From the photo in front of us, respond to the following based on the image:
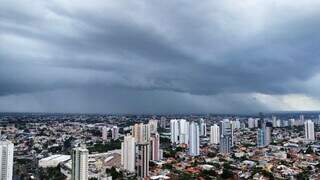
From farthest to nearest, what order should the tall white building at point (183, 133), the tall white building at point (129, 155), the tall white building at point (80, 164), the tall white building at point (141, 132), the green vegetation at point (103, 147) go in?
the tall white building at point (183, 133)
the green vegetation at point (103, 147)
the tall white building at point (141, 132)
the tall white building at point (129, 155)
the tall white building at point (80, 164)

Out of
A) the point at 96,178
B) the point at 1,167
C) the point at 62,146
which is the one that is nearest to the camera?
the point at 1,167

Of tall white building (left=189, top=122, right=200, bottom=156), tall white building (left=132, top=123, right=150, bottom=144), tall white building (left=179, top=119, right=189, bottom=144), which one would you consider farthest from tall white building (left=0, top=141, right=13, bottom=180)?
tall white building (left=179, top=119, right=189, bottom=144)

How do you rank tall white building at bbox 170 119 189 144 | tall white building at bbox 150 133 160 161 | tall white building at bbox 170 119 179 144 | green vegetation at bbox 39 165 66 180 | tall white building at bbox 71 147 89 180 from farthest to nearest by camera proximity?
tall white building at bbox 170 119 179 144 → tall white building at bbox 170 119 189 144 → tall white building at bbox 150 133 160 161 → green vegetation at bbox 39 165 66 180 → tall white building at bbox 71 147 89 180

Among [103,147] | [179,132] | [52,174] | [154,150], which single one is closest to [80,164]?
[52,174]

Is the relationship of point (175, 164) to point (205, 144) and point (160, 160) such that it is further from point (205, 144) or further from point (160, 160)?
point (205, 144)

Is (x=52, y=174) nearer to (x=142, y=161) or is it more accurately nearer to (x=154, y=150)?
(x=142, y=161)

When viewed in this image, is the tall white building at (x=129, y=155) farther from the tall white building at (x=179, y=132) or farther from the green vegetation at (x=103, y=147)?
the tall white building at (x=179, y=132)

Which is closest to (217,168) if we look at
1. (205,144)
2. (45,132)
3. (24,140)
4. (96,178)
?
(96,178)

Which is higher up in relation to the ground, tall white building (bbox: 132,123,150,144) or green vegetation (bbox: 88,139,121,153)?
tall white building (bbox: 132,123,150,144)

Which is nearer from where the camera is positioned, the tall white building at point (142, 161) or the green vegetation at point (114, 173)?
the green vegetation at point (114, 173)

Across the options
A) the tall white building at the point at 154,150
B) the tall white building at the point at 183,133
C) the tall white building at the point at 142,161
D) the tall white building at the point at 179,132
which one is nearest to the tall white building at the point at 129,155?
the tall white building at the point at 142,161

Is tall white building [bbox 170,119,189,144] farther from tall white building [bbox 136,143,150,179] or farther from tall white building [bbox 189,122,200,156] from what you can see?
tall white building [bbox 136,143,150,179]
